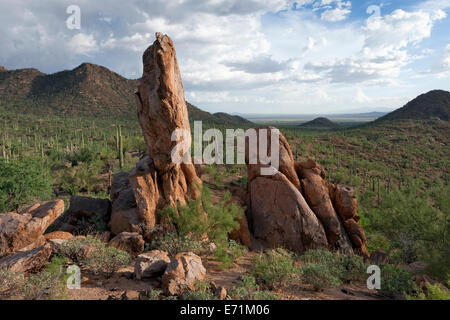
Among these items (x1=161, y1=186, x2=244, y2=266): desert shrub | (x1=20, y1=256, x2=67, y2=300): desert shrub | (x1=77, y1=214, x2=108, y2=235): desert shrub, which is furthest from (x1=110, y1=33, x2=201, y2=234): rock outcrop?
(x1=20, y1=256, x2=67, y2=300): desert shrub

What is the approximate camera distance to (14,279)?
546cm

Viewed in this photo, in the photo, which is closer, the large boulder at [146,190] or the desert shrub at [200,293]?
the desert shrub at [200,293]

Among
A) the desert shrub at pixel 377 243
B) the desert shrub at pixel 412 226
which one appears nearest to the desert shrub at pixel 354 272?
the desert shrub at pixel 412 226

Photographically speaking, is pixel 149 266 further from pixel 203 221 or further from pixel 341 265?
pixel 341 265

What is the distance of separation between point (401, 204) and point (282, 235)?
30.4 ft

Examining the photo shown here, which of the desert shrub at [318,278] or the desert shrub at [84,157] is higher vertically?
the desert shrub at [84,157]

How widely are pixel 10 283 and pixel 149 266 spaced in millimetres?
2738

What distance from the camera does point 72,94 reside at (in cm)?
7531

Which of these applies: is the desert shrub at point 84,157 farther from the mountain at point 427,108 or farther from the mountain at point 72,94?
the mountain at point 427,108

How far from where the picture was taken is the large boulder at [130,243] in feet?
26.4

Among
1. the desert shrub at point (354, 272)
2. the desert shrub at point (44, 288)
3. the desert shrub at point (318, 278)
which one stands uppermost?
the desert shrub at point (44, 288)

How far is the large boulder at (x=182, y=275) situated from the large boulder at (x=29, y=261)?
3147 mm

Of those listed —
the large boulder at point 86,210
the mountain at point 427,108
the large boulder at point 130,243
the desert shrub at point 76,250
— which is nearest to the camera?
the desert shrub at point 76,250

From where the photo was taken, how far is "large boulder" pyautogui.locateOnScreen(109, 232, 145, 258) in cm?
805
